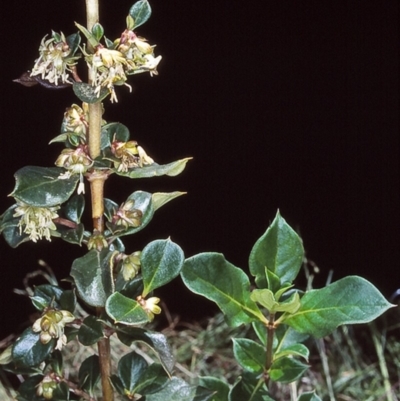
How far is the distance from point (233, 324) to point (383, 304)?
15 centimetres

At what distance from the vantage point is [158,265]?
2.62ft

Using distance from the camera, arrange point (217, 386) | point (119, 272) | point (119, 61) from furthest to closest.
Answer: point (217, 386) → point (119, 272) → point (119, 61)

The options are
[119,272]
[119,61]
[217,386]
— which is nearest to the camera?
[119,61]

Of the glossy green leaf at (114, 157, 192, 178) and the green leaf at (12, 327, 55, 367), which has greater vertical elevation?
the glossy green leaf at (114, 157, 192, 178)

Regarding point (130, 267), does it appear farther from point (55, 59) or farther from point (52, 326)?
point (55, 59)

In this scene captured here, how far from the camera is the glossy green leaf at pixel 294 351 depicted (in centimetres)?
85

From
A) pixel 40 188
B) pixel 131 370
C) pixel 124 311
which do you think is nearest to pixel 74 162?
pixel 40 188

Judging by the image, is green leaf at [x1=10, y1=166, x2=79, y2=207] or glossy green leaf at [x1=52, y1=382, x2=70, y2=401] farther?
glossy green leaf at [x1=52, y1=382, x2=70, y2=401]

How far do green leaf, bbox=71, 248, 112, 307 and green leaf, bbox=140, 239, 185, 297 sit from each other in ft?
0.11

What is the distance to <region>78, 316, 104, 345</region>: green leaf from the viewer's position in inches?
31.2

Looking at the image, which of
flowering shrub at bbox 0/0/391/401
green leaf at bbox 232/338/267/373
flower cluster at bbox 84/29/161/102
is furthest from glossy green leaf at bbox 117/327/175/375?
flower cluster at bbox 84/29/161/102

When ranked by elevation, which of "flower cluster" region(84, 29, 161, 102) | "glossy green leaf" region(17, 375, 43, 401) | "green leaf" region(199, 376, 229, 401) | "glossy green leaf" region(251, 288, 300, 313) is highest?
"flower cluster" region(84, 29, 161, 102)

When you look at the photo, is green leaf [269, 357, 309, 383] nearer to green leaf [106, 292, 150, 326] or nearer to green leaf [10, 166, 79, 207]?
green leaf [106, 292, 150, 326]

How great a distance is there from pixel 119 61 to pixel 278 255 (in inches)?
10.3
